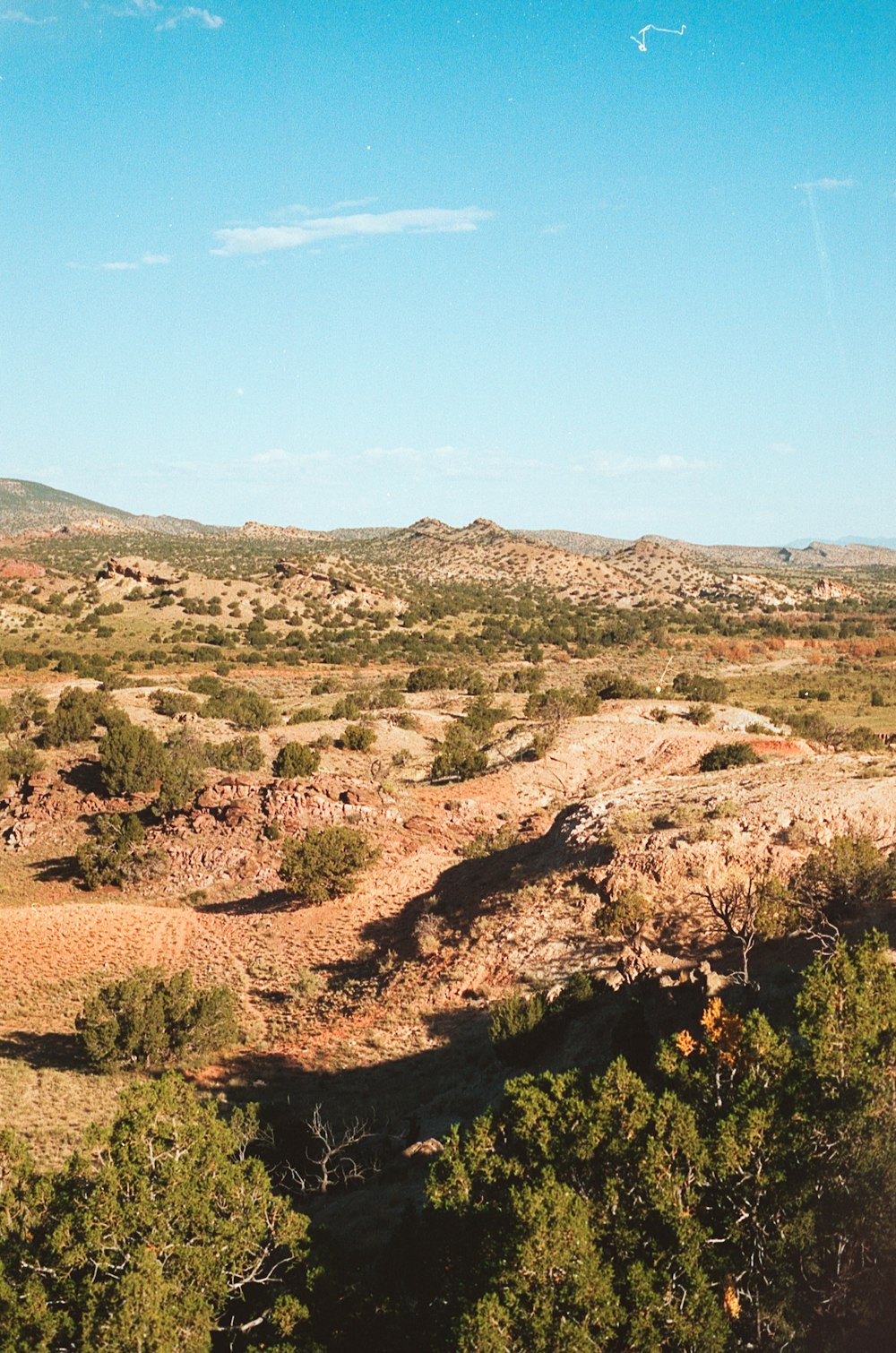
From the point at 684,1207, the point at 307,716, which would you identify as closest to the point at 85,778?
the point at 307,716

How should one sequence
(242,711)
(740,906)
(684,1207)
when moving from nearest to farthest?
(684,1207)
(740,906)
(242,711)

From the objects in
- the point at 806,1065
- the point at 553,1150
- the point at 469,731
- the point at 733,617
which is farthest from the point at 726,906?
the point at 733,617

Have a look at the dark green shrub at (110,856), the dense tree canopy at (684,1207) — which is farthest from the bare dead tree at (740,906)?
the dark green shrub at (110,856)

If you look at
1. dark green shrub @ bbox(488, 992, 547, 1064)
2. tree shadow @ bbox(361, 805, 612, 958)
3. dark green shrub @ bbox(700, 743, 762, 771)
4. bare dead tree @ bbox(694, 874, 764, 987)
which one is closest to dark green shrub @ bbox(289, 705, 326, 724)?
tree shadow @ bbox(361, 805, 612, 958)

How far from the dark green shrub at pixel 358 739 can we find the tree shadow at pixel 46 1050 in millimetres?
21078

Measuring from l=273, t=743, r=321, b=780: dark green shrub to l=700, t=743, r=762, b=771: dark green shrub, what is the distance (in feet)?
51.7

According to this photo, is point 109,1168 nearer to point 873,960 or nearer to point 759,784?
point 873,960

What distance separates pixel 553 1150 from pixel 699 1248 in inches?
66.7

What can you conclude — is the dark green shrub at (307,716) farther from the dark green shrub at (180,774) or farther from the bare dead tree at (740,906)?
the bare dead tree at (740,906)

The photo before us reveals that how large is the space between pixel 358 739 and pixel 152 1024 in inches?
874

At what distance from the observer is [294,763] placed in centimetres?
3591

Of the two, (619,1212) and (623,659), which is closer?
(619,1212)

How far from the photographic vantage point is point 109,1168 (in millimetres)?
9234

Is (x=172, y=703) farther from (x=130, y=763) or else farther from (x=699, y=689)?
(x=699, y=689)
